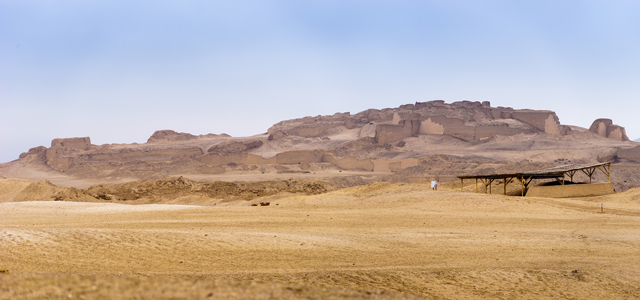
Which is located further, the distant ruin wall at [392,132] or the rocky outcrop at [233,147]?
the rocky outcrop at [233,147]

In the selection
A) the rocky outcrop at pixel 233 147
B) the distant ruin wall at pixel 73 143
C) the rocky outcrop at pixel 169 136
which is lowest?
the rocky outcrop at pixel 233 147

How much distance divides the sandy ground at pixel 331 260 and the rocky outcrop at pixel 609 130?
65.9 meters

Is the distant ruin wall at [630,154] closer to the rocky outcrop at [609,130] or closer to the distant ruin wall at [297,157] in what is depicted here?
the rocky outcrop at [609,130]

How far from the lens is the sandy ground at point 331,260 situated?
143 inches

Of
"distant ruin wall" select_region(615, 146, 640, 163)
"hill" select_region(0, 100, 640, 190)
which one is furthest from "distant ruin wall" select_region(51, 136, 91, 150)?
"distant ruin wall" select_region(615, 146, 640, 163)

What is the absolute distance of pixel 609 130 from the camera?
2788 inches

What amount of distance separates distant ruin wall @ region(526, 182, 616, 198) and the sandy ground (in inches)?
333

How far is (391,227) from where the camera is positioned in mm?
12820

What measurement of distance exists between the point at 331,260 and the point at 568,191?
62.6 ft

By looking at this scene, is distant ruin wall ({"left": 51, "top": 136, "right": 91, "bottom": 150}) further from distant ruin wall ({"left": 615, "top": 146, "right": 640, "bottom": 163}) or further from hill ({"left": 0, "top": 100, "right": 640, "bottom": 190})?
distant ruin wall ({"left": 615, "top": 146, "right": 640, "bottom": 163})

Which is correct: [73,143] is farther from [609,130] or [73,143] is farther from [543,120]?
[609,130]

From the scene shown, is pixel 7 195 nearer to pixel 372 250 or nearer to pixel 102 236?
pixel 102 236

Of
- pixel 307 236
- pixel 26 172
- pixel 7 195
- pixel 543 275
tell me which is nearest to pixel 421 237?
pixel 307 236

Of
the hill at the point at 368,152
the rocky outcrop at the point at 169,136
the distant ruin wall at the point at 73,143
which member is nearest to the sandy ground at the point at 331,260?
the hill at the point at 368,152
